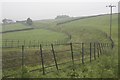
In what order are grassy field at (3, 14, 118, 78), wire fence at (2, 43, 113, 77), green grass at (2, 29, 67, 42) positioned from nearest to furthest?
grassy field at (3, 14, 118, 78) → wire fence at (2, 43, 113, 77) → green grass at (2, 29, 67, 42)

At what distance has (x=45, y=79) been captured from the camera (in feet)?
47.0

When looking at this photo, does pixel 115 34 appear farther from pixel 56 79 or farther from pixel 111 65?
pixel 56 79

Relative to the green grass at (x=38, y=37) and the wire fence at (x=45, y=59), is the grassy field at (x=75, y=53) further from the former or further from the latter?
the wire fence at (x=45, y=59)

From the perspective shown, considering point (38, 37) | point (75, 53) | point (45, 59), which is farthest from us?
point (38, 37)

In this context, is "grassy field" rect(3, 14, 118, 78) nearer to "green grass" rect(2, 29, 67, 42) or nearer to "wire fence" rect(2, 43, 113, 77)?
"green grass" rect(2, 29, 67, 42)

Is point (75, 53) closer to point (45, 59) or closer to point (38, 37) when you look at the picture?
point (45, 59)

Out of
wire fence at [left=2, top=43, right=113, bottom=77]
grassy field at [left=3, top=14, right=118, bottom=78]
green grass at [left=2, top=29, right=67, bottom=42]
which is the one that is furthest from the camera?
green grass at [left=2, top=29, right=67, bottom=42]

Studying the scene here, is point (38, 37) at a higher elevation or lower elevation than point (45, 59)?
higher

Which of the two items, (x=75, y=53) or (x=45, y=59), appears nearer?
(x=45, y=59)

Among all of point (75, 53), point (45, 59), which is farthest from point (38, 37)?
point (45, 59)

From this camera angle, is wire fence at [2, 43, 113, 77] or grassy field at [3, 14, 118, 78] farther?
wire fence at [2, 43, 113, 77]

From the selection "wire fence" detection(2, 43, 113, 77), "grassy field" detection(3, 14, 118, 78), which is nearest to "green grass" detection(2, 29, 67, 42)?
"grassy field" detection(3, 14, 118, 78)

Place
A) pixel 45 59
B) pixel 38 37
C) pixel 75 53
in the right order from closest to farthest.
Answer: pixel 45 59, pixel 75 53, pixel 38 37

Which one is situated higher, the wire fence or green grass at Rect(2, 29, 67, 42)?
green grass at Rect(2, 29, 67, 42)
